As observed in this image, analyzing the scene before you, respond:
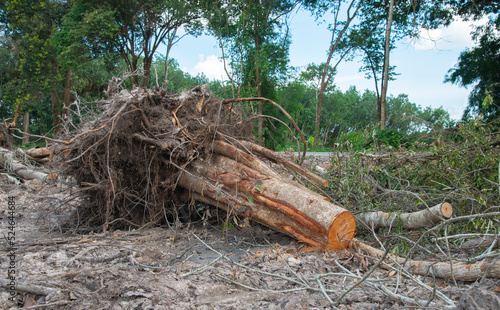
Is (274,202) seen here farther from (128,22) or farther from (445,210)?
(128,22)

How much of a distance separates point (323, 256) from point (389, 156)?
262 centimetres

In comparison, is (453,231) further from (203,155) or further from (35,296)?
(35,296)

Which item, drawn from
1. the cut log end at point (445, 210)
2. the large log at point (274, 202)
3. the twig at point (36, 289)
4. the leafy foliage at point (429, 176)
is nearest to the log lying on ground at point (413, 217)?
the cut log end at point (445, 210)

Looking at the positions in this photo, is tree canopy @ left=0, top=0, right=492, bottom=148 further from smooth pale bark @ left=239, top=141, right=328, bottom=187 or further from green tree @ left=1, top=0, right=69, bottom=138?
smooth pale bark @ left=239, top=141, right=328, bottom=187

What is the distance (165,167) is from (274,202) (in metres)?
1.69

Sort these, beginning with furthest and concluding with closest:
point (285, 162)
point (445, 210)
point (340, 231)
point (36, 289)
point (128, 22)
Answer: point (128, 22) < point (285, 162) < point (340, 231) < point (445, 210) < point (36, 289)

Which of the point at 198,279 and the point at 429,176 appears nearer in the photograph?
the point at 198,279

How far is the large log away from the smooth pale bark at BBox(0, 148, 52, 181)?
18.8 ft

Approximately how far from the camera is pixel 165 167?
4793mm

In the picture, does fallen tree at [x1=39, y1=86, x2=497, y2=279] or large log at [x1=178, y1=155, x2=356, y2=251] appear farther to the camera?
fallen tree at [x1=39, y1=86, x2=497, y2=279]

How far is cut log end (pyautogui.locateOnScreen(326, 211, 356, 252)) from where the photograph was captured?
3.57 m

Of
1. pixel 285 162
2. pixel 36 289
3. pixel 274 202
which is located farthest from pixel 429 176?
pixel 36 289

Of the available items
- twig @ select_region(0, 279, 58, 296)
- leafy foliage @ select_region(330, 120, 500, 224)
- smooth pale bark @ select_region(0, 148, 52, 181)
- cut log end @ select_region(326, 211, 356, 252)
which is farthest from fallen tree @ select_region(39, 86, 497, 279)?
smooth pale bark @ select_region(0, 148, 52, 181)

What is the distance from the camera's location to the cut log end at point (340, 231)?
357cm
